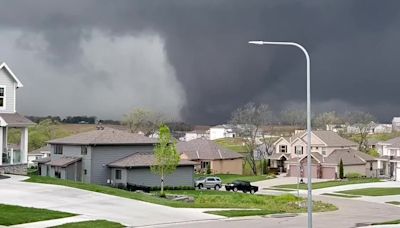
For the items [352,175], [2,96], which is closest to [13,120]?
[2,96]

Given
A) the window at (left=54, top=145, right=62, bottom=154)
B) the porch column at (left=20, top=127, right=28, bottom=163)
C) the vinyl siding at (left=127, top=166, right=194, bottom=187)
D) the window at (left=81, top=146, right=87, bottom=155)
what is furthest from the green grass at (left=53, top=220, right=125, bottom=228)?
the window at (left=54, top=145, right=62, bottom=154)

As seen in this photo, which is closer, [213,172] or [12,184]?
[12,184]

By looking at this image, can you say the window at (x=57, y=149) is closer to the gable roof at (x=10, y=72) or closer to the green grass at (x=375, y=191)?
the gable roof at (x=10, y=72)

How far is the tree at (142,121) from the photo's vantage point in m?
134

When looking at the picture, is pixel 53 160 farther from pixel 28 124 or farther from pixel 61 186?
pixel 61 186

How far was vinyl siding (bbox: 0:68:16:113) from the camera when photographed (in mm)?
52344

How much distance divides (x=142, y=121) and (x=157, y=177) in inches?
2798

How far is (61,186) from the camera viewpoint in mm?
46094

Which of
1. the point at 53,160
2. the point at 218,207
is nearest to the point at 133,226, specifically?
the point at 218,207

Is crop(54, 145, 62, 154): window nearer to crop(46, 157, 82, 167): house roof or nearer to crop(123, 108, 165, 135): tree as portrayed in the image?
crop(46, 157, 82, 167): house roof

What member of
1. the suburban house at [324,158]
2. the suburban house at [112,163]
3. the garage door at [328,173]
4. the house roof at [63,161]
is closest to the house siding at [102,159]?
the suburban house at [112,163]

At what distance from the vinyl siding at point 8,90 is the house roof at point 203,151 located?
46275 millimetres

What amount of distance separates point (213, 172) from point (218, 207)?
54.3 metres

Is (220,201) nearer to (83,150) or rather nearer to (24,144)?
(24,144)
